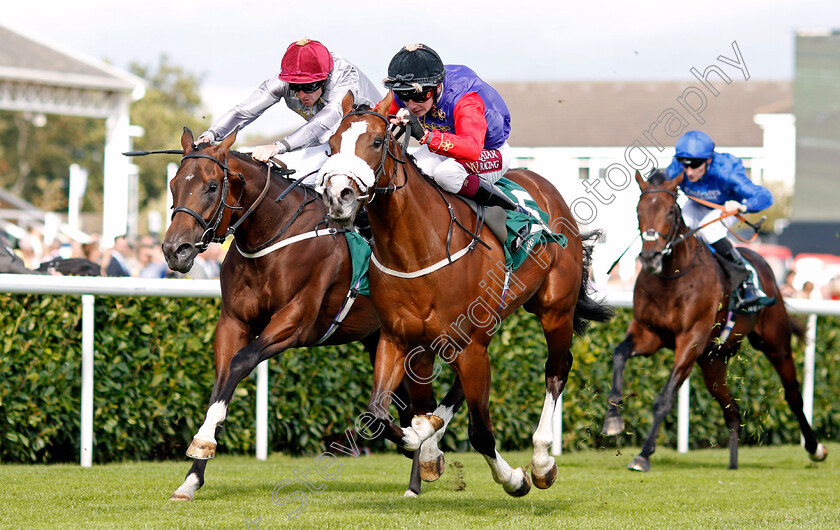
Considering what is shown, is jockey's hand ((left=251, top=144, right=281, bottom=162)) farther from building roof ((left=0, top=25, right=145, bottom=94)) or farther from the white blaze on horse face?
building roof ((left=0, top=25, right=145, bottom=94))

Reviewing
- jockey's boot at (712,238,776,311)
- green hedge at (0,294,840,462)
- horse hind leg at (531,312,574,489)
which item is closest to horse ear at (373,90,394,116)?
horse hind leg at (531,312,574,489)

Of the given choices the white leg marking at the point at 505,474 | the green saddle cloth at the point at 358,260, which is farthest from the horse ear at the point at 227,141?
the white leg marking at the point at 505,474

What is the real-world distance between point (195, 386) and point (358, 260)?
1.99 m

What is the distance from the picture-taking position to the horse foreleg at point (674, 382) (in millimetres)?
6691

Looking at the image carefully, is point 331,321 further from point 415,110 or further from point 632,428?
point 632,428

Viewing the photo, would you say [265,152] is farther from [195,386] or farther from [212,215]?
[195,386]

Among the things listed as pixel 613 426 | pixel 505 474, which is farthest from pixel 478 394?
pixel 613 426

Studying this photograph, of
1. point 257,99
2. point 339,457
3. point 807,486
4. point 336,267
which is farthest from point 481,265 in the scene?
point 339,457

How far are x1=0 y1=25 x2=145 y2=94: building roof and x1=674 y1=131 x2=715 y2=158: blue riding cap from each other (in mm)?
12145

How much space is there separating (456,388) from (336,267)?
2.98 ft

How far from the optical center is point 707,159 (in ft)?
23.2

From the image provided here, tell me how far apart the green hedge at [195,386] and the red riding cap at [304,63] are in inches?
85.9

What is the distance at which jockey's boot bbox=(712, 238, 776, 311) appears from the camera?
721 centimetres

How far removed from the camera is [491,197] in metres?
4.86
